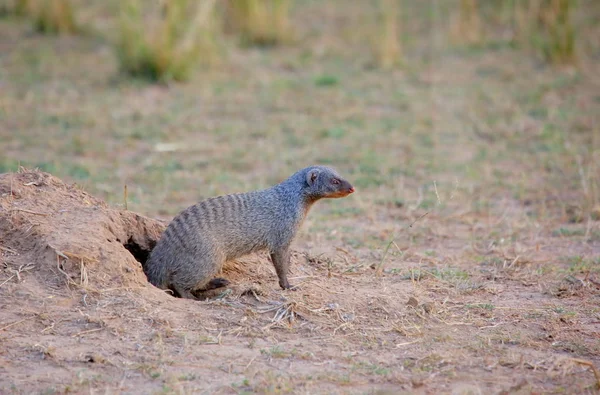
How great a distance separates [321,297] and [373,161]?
12.5 ft

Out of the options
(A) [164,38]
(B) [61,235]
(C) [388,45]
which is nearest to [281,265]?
(B) [61,235]

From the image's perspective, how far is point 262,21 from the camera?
1266 cm

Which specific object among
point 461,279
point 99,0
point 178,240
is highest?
point 99,0

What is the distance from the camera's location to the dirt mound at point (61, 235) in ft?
15.2

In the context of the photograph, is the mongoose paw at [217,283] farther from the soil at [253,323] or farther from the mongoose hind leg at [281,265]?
the mongoose hind leg at [281,265]

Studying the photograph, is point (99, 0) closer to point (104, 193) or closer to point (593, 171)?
point (104, 193)

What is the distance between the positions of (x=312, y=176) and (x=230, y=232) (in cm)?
67

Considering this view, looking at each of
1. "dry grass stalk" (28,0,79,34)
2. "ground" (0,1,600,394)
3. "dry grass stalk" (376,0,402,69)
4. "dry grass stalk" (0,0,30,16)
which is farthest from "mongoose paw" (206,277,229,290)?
"dry grass stalk" (0,0,30,16)

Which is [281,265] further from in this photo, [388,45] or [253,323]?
[388,45]

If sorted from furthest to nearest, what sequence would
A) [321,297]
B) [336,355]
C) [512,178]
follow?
1. [512,178]
2. [321,297]
3. [336,355]

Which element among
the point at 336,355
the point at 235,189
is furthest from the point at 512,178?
the point at 336,355

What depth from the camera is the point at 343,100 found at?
10.6 meters

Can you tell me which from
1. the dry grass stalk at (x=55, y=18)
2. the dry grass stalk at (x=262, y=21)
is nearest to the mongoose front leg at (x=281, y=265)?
the dry grass stalk at (x=262, y=21)

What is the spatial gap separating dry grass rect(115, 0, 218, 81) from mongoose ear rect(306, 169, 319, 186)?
5.39 meters
